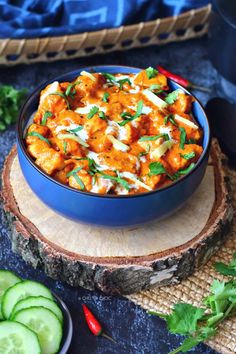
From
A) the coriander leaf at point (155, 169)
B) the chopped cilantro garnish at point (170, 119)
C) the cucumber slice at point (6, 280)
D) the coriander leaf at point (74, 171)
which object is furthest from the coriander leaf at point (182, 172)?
the cucumber slice at point (6, 280)

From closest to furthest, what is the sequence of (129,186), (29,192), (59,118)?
(129,186) < (59,118) < (29,192)

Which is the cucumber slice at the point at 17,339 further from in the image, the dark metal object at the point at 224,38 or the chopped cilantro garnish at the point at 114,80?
the dark metal object at the point at 224,38

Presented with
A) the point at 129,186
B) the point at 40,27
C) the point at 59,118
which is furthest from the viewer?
the point at 40,27

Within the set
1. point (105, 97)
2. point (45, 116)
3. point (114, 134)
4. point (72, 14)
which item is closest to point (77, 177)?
point (114, 134)

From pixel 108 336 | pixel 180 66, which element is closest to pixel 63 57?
pixel 180 66

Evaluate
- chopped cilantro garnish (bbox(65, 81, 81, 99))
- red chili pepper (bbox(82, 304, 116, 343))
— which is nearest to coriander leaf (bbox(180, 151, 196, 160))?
chopped cilantro garnish (bbox(65, 81, 81, 99))

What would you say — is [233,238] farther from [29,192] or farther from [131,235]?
[29,192]
